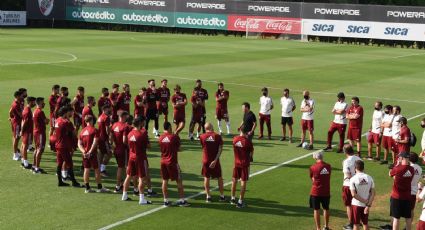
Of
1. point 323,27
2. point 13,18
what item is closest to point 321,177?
point 323,27

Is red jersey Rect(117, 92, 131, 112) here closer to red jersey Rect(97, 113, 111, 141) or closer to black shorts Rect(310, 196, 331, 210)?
red jersey Rect(97, 113, 111, 141)

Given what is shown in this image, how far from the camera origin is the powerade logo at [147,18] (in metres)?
76.6

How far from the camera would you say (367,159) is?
1983 centimetres

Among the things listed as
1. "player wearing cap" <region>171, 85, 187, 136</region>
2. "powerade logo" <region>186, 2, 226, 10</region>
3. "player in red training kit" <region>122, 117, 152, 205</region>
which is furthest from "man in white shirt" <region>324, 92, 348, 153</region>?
"powerade logo" <region>186, 2, 226, 10</region>

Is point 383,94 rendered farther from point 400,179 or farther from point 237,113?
point 400,179

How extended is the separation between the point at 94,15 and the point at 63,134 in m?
66.3

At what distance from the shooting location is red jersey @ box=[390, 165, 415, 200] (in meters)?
12.2

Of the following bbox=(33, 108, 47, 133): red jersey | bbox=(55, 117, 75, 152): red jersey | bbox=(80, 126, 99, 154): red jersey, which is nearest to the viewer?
bbox=(80, 126, 99, 154): red jersey

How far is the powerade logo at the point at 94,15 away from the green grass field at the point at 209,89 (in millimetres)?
10184

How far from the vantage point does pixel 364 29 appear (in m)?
67.5

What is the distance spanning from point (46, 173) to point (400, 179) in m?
9.45

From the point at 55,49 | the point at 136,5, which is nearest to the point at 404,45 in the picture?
the point at 136,5

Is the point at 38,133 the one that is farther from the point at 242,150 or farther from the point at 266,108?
the point at 266,108

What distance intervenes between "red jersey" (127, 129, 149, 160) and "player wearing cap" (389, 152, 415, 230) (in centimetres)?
553
